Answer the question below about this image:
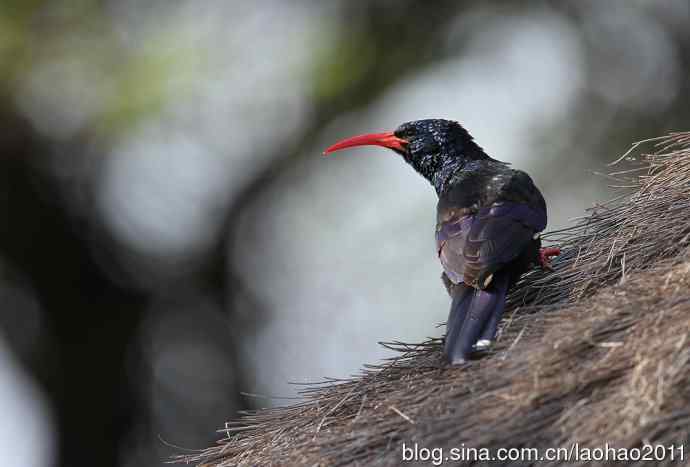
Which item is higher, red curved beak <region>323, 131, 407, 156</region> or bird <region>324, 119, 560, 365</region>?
red curved beak <region>323, 131, 407, 156</region>

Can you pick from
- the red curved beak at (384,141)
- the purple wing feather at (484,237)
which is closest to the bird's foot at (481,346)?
the purple wing feather at (484,237)

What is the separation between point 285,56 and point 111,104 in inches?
83.5

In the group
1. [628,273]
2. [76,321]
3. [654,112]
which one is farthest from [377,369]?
[654,112]

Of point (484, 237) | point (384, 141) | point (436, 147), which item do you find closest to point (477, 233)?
point (484, 237)

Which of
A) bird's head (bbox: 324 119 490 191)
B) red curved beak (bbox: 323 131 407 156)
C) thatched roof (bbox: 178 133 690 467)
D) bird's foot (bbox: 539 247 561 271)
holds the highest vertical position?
red curved beak (bbox: 323 131 407 156)

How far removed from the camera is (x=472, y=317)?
16.7 feet

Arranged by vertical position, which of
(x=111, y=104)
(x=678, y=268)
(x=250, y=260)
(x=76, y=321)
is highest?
(x=111, y=104)

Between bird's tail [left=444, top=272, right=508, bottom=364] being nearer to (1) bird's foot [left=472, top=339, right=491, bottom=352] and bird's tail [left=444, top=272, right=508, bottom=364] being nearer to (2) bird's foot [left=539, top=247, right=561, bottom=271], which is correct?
(1) bird's foot [left=472, top=339, right=491, bottom=352]

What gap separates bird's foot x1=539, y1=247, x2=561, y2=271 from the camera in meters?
5.72

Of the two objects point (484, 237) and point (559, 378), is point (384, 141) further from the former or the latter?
point (559, 378)

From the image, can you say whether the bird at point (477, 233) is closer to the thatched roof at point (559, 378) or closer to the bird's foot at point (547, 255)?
the bird's foot at point (547, 255)

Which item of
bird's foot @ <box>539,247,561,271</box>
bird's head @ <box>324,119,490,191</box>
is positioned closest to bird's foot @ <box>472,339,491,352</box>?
bird's foot @ <box>539,247,561,271</box>

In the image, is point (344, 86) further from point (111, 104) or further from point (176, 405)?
point (176, 405)

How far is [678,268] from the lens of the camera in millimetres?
4453
